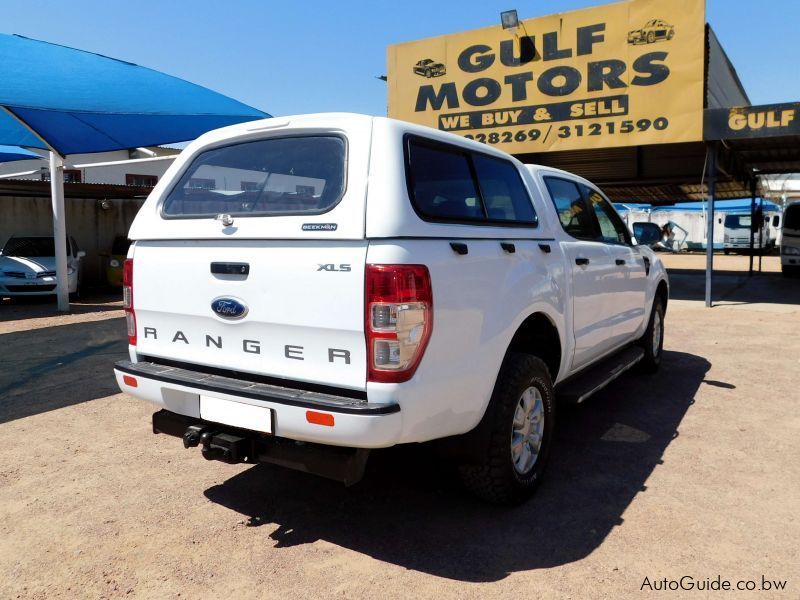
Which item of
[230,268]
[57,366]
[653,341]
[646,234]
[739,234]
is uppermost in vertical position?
[739,234]

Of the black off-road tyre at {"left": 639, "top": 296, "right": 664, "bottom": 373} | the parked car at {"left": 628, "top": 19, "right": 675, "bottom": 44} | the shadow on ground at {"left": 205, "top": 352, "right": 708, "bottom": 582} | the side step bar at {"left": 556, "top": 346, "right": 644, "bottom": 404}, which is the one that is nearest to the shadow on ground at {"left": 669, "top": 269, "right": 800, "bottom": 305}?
the parked car at {"left": 628, "top": 19, "right": 675, "bottom": 44}

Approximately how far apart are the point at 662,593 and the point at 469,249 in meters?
1.69

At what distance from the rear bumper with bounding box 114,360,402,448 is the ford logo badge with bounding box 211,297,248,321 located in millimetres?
312

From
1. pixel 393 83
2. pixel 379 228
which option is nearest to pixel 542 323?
pixel 379 228

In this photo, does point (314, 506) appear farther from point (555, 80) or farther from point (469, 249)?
point (555, 80)

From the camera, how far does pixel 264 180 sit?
3.12 metres

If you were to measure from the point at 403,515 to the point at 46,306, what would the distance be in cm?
1158

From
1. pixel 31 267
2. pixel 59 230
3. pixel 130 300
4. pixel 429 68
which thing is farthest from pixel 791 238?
pixel 31 267

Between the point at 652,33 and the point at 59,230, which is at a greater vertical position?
the point at 652,33

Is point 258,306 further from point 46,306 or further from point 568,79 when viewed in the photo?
point 46,306

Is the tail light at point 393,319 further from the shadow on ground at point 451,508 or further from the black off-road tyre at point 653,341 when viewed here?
the black off-road tyre at point 653,341

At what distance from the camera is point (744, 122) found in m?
10.5

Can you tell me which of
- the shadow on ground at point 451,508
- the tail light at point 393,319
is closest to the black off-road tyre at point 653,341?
the shadow on ground at point 451,508

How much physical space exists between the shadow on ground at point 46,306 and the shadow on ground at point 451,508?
9.08 meters
